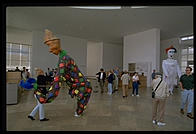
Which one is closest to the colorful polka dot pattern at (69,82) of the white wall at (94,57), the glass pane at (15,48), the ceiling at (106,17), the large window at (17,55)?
the ceiling at (106,17)

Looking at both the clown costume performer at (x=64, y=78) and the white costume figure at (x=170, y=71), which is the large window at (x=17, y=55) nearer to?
the clown costume performer at (x=64, y=78)

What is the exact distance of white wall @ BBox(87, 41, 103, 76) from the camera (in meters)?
17.6

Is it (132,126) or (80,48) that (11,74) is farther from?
(80,48)

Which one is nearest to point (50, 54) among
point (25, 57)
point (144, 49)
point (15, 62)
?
point (25, 57)

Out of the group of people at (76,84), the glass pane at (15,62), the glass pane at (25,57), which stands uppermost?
the glass pane at (25,57)

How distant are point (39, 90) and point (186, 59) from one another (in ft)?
63.8

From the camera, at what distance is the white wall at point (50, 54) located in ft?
40.9

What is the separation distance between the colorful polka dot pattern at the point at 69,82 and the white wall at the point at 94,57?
547 inches

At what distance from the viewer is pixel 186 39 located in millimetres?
14328

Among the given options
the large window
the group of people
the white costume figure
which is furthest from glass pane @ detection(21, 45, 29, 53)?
the white costume figure

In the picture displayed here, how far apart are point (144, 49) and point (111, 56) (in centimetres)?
692

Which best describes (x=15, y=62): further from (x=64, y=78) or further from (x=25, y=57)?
(x=64, y=78)

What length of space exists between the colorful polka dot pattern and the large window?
16.7 meters

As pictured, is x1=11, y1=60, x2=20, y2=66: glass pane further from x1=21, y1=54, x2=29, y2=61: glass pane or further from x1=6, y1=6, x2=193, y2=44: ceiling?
x1=6, y1=6, x2=193, y2=44: ceiling
